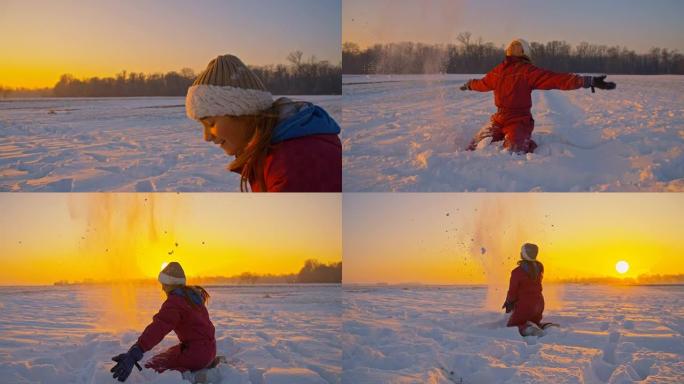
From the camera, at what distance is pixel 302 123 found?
4922 mm

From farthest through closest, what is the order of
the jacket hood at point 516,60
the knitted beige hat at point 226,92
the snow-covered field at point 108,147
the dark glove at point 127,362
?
the snow-covered field at point 108,147 → the jacket hood at point 516,60 → the knitted beige hat at point 226,92 → the dark glove at point 127,362

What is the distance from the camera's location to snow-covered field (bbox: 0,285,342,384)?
507cm

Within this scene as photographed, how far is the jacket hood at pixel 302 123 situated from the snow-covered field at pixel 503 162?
0.21 meters

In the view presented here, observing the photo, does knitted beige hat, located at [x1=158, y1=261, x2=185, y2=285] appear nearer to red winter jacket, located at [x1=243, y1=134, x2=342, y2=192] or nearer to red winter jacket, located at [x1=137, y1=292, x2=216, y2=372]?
red winter jacket, located at [x1=137, y1=292, x2=216, y2=372]

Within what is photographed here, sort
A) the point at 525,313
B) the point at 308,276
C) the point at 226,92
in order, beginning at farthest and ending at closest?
the point at 308,276 < the point at 525,313 < the point at 226,92

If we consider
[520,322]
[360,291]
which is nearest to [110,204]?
[360,291]

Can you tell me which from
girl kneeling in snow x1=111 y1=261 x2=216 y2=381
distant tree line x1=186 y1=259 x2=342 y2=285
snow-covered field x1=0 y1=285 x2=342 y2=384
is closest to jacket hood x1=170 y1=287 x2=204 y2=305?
girl kneeling in snow x1=111 y1=261 x2=216 y2=381

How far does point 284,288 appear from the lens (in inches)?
207

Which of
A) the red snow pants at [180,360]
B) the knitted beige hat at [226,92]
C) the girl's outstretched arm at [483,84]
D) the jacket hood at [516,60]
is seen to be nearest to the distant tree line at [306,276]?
the red snow pants at [180,360]

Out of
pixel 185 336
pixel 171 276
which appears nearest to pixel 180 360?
pixel 185 336

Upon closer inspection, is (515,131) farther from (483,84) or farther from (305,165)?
(305,165)

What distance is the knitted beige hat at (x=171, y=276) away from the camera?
502 centimetres

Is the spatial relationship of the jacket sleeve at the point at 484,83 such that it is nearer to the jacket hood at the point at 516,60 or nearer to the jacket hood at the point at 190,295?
the jacket hood at the point at 516,60

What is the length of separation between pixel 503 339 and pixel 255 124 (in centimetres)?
149
